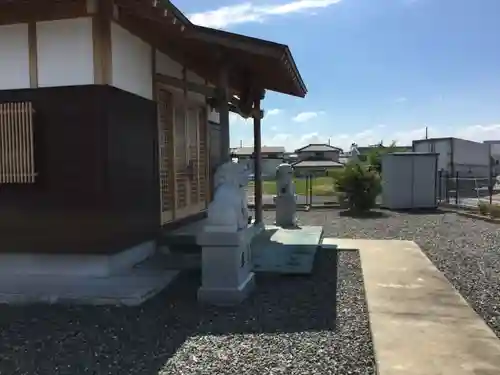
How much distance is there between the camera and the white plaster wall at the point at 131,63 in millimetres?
6070

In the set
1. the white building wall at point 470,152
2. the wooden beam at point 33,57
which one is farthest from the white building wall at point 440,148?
the wooden beam at point 33,57

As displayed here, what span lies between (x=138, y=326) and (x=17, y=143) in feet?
8.89

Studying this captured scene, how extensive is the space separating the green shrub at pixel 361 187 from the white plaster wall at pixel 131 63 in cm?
1044

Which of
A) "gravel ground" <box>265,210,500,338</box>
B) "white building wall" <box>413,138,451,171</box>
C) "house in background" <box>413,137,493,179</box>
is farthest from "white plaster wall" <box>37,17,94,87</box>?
"white building wall" <box>413,138,451,171</box>

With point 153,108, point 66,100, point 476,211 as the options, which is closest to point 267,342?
point 66,100

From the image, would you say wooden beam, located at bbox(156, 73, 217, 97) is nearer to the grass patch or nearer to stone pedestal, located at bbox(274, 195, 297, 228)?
stone pedestal, located at bbox(274, 195, 297, 228)

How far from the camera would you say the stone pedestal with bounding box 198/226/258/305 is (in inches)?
212

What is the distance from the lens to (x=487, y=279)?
21.9 feet

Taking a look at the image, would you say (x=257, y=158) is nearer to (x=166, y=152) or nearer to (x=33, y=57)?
(x=166, y=152)

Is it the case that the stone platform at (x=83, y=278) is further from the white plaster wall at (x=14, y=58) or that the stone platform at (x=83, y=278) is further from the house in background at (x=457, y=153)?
the house in background at (x=457, y=153)

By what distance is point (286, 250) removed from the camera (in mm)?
8047

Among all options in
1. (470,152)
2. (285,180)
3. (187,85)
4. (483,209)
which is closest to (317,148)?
(470,152)

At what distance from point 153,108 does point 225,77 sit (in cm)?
122

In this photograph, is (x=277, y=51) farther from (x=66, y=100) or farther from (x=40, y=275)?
(x=40, y=275)
